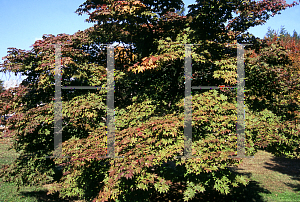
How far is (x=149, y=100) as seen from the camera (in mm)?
5684

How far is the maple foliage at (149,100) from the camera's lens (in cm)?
478

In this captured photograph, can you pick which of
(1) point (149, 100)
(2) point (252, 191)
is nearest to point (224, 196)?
(2) point (252, 191)

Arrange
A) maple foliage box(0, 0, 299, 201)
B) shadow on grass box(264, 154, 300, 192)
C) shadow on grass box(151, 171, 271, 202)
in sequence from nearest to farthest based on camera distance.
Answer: maple foliage box(0, 0, 299, 201) < shadow on grass box(151, 171, 271, 202) < shadow on grass box(264, 154, 300, 192)

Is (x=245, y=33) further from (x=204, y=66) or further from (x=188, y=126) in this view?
(x=188, y=126)

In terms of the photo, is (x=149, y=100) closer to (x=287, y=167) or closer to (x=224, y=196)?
(x=224, y=196)

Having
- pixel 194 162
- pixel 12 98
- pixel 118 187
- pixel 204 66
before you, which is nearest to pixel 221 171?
pixel 194 162

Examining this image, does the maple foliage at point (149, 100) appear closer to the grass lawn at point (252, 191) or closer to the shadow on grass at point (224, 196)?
the grass lawn at point (252, 191)

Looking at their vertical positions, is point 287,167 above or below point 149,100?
below

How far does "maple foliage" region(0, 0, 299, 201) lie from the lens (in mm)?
4777

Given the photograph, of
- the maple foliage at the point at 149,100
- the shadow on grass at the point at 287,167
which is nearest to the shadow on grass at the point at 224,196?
the maple foliage at the point at 149,100

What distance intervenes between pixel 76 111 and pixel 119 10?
8.87 feet

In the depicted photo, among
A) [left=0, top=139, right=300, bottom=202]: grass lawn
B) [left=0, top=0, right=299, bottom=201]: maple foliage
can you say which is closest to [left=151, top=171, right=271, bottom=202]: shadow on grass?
[left=0, top=139, right=300, bottom=202]: grass lawn

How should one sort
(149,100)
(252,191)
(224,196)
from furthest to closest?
(252,191) → (224,196) → (149,100)

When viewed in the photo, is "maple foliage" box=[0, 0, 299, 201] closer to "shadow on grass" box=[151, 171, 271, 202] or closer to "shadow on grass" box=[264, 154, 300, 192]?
"shadow on grass" box=[151, 171, 271, 202]
